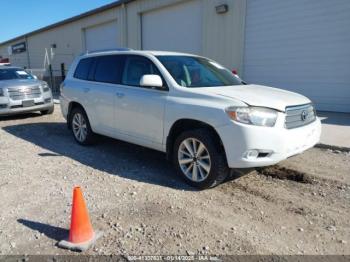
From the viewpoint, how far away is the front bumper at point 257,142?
3.94m

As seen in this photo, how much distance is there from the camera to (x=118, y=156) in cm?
603

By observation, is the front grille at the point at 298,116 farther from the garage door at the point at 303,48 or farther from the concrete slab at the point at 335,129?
the garage door at the point at 303,48

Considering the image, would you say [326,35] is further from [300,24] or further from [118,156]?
[118,156]

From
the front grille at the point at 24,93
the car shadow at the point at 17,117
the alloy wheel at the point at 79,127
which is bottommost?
the car shadow at the point at 17,117

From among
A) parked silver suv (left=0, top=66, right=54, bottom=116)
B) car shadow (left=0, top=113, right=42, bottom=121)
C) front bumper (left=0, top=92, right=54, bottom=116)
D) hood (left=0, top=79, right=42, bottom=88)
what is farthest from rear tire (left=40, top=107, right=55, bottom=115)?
hood (left=0, top=79, right=42, bottom=88)

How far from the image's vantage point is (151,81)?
469 cm

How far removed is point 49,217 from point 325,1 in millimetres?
9441

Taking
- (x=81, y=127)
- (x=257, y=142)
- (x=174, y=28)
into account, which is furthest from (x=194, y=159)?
(x=174, y=28)

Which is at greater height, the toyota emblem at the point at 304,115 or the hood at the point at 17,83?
the toyota emblem at the point at 304,115

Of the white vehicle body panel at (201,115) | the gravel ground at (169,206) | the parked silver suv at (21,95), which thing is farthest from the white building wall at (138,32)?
the white vehicle body panel at (201,115)

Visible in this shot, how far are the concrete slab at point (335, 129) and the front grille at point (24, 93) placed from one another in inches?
321

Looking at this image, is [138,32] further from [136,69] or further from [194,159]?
[194,159]

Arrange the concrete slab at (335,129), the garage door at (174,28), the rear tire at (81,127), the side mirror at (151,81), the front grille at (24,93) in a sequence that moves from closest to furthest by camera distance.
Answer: the side mirror at (151,81)
the concrete slab at (335,129)
the rear tire at (81,127)
the front grille at (24,93)
the garage door at (174,28)

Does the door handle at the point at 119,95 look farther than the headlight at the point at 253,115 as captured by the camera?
Yes
